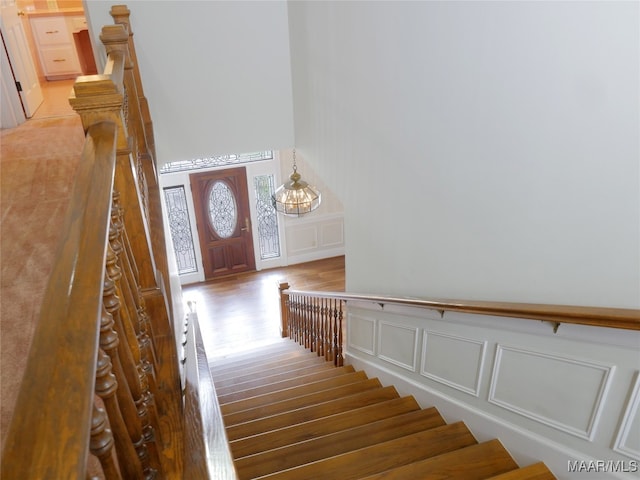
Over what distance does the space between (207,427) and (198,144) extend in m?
3.95

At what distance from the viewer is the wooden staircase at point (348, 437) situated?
248 centimetres

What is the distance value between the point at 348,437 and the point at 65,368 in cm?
255

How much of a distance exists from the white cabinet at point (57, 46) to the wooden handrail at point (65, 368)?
5030mm

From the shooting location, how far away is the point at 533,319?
2.14 m

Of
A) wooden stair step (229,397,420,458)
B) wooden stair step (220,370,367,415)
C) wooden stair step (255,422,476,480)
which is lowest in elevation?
wooden stair step (220,370,367,415)

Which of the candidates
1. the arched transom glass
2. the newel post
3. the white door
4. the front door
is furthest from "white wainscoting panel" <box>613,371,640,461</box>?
the arched transom glass

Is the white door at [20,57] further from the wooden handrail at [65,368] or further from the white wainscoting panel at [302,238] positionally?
the white wainscoting panel at [302,238]

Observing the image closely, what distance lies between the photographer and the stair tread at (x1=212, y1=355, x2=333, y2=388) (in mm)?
4969

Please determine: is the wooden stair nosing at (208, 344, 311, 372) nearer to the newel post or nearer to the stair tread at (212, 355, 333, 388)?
the stair tread at (212, 355, 333, 388)

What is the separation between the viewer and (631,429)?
1.91 meters

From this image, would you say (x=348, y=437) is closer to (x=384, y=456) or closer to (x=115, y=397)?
(x=384, y=456)

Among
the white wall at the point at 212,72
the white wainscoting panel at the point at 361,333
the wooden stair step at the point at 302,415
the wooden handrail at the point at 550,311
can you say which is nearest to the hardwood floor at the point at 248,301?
the white wainscoting panel at the point at 361,333

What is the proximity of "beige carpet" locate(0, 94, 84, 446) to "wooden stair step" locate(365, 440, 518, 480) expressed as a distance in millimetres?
1678

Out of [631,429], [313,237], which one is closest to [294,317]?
[313,237]
